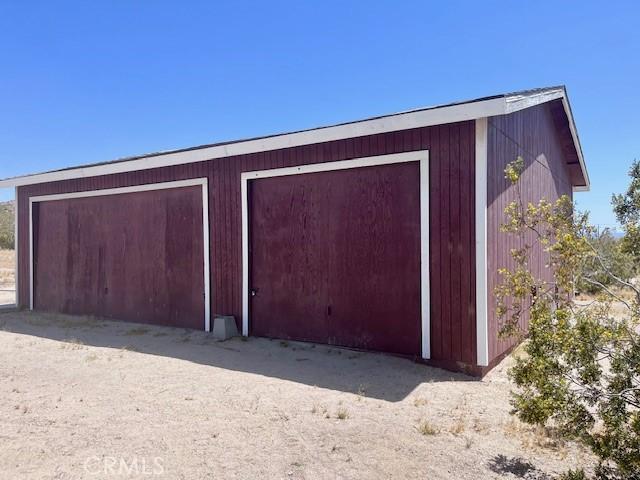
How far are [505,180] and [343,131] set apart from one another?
213 cm

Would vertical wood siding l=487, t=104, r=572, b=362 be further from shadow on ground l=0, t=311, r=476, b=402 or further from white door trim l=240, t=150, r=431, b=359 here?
shadow on ground l=0, t=311, r=476, b=402

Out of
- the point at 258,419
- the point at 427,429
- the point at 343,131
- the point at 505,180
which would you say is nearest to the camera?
the point at 427,429

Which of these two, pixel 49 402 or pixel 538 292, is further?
pixel 49 402

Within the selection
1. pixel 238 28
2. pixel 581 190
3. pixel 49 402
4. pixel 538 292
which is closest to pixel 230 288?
pixel 49 402

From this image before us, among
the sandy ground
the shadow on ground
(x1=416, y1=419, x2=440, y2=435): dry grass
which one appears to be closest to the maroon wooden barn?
the shadow on ground

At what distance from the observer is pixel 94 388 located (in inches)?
173

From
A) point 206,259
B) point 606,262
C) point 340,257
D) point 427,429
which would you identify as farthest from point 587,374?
point 206,259

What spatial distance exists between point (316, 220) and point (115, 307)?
184 inches

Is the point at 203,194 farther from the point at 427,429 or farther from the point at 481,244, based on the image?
the point at 427,429

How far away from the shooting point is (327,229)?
19.5 feet

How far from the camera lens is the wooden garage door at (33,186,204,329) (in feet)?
24.3

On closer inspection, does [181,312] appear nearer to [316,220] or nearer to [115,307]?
[115,307]

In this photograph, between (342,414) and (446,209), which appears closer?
(342,414)

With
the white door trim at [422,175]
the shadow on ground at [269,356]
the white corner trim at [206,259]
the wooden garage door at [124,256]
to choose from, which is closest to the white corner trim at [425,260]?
the white door trim at [422,175]
